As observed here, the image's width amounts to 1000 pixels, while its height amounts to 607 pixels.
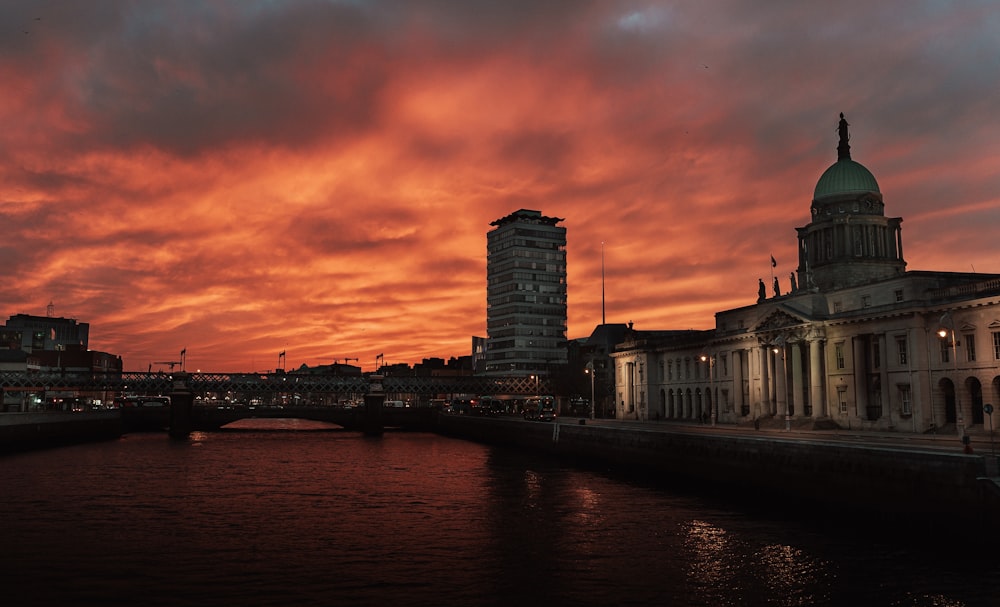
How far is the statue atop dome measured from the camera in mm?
126375

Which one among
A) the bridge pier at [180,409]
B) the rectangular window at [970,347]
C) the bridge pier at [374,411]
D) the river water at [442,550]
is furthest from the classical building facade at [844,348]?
Answer: the bridge pier at [180,409]

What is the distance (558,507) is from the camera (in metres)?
52.7

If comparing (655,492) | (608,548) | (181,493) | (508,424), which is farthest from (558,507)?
(508,424)

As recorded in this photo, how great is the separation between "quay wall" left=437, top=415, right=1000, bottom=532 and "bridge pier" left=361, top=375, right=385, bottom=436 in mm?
90061

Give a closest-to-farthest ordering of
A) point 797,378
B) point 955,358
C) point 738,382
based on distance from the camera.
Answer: point 955,358 → point 797,378 → point 738,382

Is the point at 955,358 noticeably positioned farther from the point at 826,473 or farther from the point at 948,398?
the point at 826,473

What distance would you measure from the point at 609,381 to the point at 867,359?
4072 inches

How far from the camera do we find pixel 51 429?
116 meters

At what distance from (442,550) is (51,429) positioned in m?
98.0

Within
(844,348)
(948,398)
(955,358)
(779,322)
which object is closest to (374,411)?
(779,322)

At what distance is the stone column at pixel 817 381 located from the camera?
95000 millimetres

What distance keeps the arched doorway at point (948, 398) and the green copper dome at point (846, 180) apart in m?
47.8

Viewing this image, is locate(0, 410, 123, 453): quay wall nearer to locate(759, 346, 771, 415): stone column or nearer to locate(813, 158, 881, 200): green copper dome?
locate(759, 346, 771, 415): stone column

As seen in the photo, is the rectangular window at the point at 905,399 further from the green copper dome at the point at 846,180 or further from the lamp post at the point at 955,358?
the green copper dome at the point at 846,180
